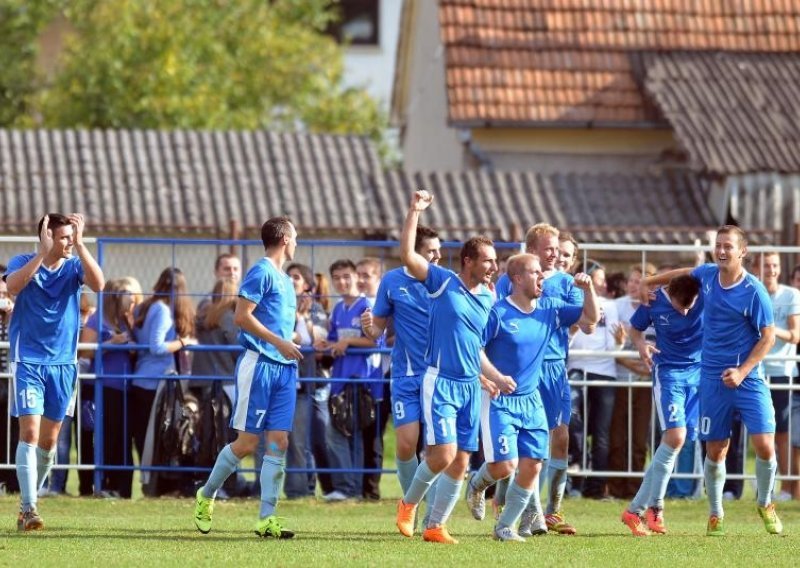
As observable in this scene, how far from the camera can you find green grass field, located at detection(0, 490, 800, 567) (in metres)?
11.1

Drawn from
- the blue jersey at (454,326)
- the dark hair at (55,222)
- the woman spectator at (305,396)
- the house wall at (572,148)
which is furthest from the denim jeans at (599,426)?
the house wall at (572,148)

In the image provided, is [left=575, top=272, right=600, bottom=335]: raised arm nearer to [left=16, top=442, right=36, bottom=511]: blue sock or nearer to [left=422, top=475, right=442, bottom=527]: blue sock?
[left=422, top=475, right=442, bottom=527]: blue sock

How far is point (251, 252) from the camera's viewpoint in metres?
21.1

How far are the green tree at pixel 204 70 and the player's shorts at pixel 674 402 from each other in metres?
22.5

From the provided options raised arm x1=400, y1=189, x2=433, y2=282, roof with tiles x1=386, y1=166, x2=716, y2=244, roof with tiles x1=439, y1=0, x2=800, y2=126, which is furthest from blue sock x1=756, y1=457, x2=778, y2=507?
roof with tiles x1=439, y1=0, x2=800, y2=126

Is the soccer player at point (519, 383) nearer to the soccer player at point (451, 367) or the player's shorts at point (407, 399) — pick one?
the soccer player at point (451, 367)

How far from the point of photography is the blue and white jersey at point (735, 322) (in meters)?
12.9

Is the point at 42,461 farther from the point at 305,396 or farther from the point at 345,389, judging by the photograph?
the point at 345,389

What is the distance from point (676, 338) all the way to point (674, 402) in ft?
1.52

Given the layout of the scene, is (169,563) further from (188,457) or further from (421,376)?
(188,457)

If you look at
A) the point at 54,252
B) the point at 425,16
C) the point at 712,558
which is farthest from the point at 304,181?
the point at 712,558

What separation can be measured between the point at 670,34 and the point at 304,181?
21.6 feet

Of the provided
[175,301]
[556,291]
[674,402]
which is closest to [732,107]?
[175,301]

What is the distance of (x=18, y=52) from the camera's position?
128 ft
